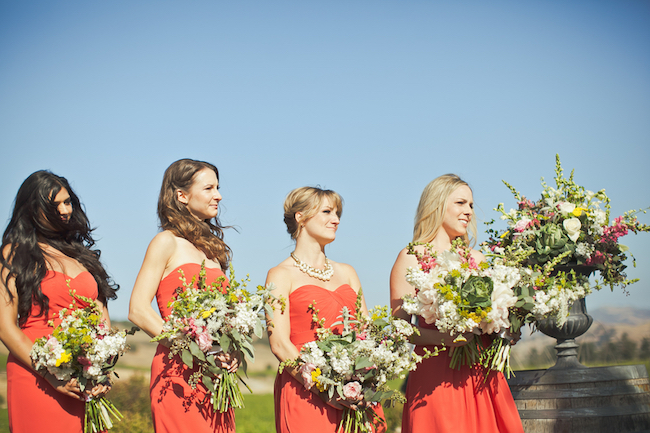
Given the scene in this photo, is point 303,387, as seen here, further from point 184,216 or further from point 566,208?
point 566,208

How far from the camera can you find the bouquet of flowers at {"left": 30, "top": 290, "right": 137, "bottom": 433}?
3451 mm

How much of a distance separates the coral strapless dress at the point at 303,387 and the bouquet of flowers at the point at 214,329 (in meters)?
0.48

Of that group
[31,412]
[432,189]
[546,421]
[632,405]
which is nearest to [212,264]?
[31,412]

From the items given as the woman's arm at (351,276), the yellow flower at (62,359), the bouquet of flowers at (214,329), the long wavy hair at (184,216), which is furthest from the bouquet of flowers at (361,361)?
the yellow flower at (62,359)

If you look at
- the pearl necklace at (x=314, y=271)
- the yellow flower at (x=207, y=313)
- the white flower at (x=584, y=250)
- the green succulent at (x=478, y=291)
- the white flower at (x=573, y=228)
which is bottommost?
the yellow flower at (x=207, y=313)

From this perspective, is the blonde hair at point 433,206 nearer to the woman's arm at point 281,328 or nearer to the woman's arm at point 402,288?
the woman's arm at point 402,288

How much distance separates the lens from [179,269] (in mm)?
3717

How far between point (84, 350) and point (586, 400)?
452 centimetres

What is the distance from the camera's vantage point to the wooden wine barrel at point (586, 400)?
186 inches

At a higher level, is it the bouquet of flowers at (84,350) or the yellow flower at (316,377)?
the bouquet of flowers at (84,350)

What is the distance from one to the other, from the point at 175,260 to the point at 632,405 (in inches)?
181

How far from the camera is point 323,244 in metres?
4.77

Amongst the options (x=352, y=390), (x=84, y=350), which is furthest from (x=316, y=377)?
(x=84, y=350)

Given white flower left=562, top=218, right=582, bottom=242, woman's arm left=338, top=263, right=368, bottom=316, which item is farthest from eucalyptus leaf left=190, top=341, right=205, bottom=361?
white flower left=562, top=218, right=582, bottom=242
